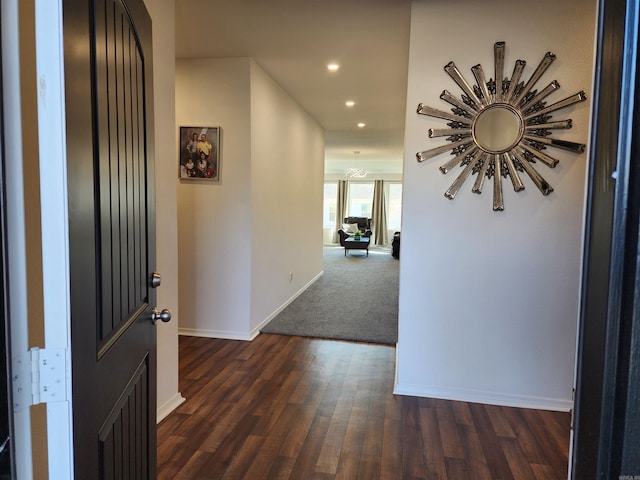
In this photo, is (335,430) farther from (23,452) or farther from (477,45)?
(477,45)

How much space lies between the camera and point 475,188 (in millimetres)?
2615

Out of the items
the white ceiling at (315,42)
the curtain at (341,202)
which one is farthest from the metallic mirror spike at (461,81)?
the curtain at (341,202)

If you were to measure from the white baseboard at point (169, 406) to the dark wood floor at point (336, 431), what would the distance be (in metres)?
0.04

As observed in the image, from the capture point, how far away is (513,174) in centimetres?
256

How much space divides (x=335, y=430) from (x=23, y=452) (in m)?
1.88

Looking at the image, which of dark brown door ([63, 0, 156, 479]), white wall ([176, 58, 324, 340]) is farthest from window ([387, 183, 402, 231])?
dark brown door ([63, 0, 156, 479])

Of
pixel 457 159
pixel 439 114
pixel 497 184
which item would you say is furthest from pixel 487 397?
pixel 439 114

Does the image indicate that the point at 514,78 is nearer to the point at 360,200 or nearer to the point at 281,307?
the point at 281,307

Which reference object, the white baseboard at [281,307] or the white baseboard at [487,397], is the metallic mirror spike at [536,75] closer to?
the white baseboard at [487,397]

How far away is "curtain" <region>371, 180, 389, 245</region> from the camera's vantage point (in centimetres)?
1284

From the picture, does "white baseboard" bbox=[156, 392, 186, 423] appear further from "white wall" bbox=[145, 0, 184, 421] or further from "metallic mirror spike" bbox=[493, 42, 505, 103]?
"metallic mirror spike" bbox=[493, 42, 505, 103]

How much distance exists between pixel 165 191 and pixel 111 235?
1.47 m

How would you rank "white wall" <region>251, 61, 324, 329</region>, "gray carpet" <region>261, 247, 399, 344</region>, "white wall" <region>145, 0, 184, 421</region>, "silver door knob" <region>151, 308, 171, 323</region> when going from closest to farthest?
1. "silver door knob" <region>151, 308, 171, 323</region>
2. "white wall" <region>145, 0, 184, 421</region>
3. "white wall" <region>251, 61, 324, 329</region>
4. "gray carpet" <region>261, 247, 399, 344</region>

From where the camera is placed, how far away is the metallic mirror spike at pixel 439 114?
261 centimetres
